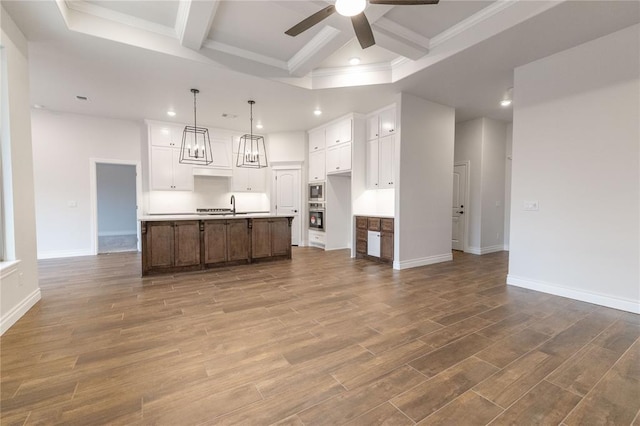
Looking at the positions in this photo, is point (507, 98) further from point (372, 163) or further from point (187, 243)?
point (187, 243)

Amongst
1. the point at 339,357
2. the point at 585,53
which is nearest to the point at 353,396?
the point at 339,357

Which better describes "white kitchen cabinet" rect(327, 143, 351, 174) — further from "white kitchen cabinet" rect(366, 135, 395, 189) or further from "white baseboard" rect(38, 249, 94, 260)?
"white baseboard" rect(38, 249, 94, 260)

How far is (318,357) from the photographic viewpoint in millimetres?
2182

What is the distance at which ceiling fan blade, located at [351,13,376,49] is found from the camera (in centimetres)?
243

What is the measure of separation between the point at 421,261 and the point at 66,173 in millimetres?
7515

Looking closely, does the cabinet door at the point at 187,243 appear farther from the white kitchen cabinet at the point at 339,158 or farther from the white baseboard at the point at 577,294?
the white baseboard at the point at 577,294

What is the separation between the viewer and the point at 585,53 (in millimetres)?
3332

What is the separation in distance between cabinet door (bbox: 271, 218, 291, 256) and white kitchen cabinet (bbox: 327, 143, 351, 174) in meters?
1.72

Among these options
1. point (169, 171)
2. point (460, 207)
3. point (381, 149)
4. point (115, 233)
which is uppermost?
point (381, 149)

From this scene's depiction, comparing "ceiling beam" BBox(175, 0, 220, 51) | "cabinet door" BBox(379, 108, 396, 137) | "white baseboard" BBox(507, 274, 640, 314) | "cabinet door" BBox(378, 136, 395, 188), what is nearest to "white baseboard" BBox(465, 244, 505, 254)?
"white baseboard" BBox(507, 274, 640, 314)

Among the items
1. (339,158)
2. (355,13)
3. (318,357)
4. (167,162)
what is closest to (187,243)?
(167,162)

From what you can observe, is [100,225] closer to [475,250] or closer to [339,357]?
[339,357]

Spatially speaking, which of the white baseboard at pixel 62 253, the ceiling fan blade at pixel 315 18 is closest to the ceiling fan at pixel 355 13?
the ceiling fan blade at pixel 315 18

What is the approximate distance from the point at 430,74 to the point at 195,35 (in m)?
3.17
